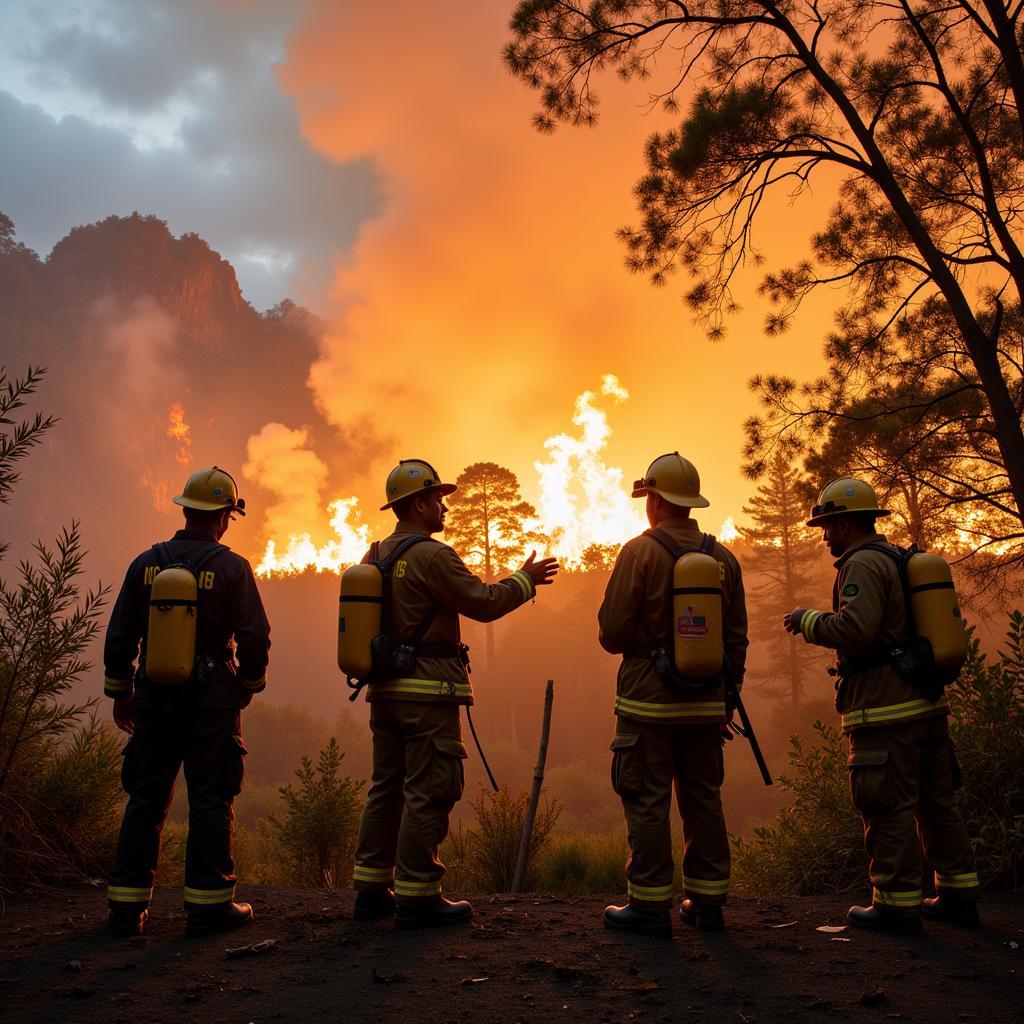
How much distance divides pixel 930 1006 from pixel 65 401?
16124 centimetres

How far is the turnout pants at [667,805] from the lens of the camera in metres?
4.65

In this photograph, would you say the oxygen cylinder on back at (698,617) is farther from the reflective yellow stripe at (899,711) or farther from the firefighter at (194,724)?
the firefighter at (194,724)

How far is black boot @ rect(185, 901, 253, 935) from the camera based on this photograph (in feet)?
15.5

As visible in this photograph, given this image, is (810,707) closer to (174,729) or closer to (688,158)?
(688,158)

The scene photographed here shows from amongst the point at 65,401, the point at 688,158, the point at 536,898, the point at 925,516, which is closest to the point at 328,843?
the point at 536,898

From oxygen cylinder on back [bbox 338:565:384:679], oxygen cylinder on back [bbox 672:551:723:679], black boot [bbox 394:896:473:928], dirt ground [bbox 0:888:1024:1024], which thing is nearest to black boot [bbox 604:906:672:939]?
dirt ground [bbox 0:888:1024:1024]

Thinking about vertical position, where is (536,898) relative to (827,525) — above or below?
below

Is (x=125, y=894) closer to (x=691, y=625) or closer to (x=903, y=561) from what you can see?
(x=691, y=625)

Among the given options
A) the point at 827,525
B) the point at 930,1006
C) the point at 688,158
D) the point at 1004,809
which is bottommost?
the point at 930,1006

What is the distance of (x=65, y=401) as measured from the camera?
14212 centimetres

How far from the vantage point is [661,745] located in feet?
15.7

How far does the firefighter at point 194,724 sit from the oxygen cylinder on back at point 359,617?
0.55 m

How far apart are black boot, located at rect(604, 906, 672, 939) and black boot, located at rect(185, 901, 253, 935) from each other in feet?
7.35

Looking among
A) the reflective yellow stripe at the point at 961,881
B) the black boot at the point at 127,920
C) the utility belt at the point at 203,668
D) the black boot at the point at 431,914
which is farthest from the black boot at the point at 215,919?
the reflective yellow stripe at the point at 961,881
